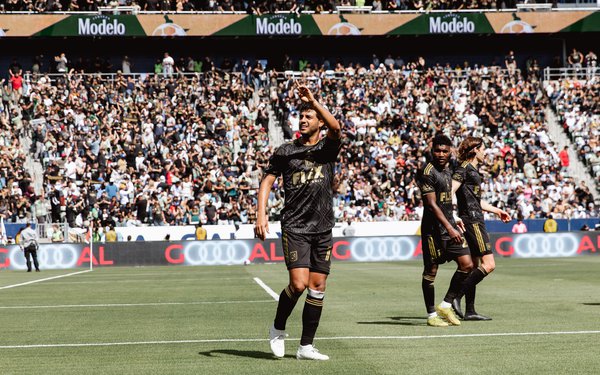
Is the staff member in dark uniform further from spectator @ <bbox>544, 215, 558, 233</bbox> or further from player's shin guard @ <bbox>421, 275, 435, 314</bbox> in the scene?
player's shin guard @ <bbox>421, 275, 435, 314</bbox>

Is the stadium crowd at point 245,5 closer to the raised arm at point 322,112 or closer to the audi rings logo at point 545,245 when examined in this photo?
the audi rings logo at point 545,245

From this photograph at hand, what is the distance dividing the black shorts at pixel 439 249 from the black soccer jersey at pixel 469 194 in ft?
2.98

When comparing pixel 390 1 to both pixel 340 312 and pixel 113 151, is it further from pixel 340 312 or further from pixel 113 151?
pixel 340 312

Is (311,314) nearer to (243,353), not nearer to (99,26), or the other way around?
(243,353)

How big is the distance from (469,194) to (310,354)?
510 cm

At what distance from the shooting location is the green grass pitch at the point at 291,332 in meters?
8.71

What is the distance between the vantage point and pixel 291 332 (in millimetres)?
11508

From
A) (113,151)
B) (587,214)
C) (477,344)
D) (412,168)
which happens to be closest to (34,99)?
(113,151)

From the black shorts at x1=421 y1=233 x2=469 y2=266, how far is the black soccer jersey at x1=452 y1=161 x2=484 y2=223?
91cm

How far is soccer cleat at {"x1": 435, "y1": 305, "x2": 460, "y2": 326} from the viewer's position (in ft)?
39.6

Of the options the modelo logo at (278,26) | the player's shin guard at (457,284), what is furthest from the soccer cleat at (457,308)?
the modelo logo at (278,26)

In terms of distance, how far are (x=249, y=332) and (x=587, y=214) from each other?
3241 cm

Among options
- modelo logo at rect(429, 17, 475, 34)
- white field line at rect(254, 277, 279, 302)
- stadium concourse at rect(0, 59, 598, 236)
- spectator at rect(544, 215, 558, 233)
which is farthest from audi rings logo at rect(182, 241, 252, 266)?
modelo logo at rect(429, 17, 475, 34)

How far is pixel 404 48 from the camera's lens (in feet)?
177
